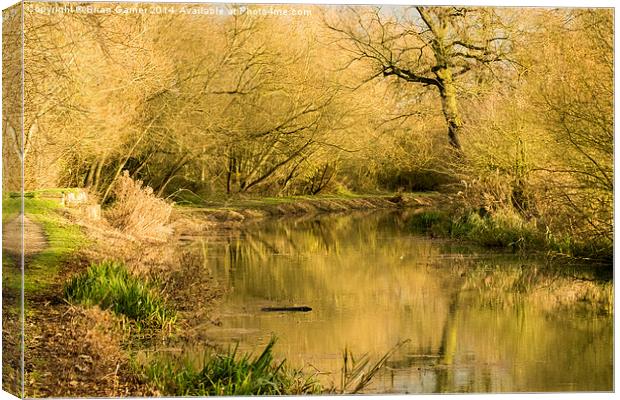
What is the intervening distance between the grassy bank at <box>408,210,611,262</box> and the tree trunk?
728mm

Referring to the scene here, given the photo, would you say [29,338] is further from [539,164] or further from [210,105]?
[539,164]

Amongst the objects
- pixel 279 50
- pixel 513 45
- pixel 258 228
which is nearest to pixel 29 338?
pixel 258 228

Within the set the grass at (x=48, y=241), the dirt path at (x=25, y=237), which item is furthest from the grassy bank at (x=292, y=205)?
the dirt path at (x=25, y=237)

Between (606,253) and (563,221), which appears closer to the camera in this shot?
(606,253)

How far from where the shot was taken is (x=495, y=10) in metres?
10.1

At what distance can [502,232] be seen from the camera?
1209 centimetres

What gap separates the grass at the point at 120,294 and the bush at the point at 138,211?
421mm

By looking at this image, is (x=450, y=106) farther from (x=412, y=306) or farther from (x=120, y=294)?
(x=120, y=294)

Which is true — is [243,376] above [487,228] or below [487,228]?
below

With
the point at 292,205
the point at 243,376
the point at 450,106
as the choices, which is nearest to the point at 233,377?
the point at 243,376

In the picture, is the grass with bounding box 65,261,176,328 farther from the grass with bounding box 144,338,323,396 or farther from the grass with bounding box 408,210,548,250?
the grass with bounding box 408,210,548,250

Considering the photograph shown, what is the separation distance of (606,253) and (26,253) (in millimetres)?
4877

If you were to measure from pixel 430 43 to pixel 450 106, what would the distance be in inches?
23.8

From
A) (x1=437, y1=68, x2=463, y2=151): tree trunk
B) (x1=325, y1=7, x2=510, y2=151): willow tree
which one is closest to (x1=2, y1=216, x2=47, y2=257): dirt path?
(x1=325, y1=7, x2=510, y2=151): willow tree
